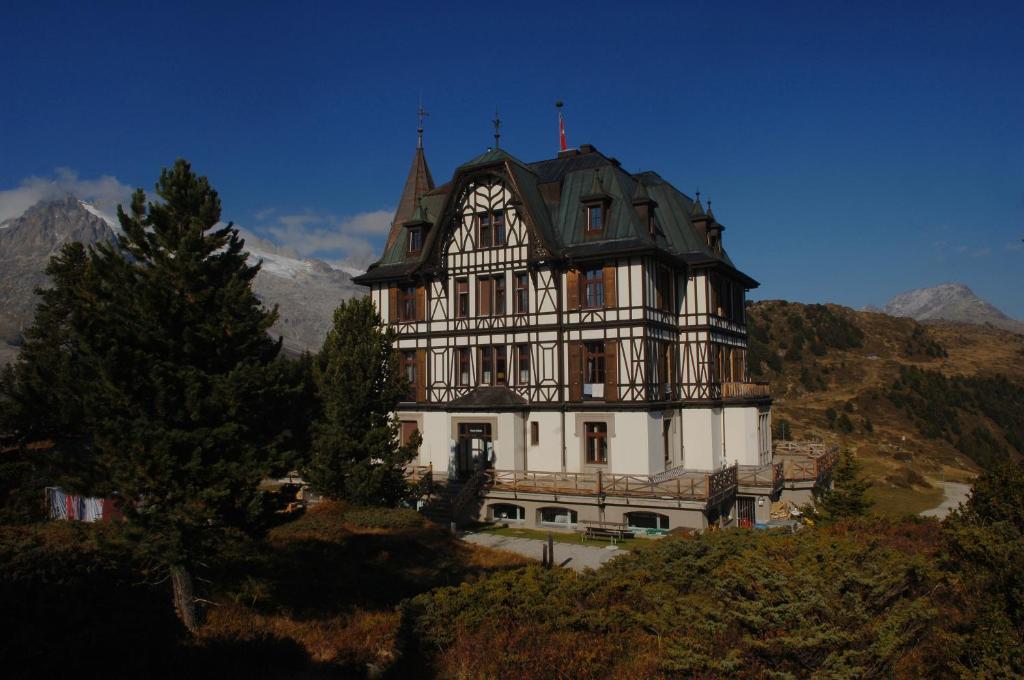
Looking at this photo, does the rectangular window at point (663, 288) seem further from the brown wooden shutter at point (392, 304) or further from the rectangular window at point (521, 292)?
the brown wooden shutter at point (392, 304)

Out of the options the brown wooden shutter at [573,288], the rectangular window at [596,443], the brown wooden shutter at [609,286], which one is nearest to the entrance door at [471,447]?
the rectangular window at [596,443]

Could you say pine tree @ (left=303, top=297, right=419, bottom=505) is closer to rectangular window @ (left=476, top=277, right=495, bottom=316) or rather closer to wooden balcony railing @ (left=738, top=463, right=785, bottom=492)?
rectangular window @ (left=476, top=277, right=495, bottom=316)

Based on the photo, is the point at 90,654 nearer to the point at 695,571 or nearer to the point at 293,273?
the point at 695,571

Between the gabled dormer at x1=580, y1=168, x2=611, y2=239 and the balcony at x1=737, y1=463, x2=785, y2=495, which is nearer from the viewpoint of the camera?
the balcony at x1=737, y1=463, x2=785, y2=495

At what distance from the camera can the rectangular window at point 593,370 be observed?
2761 cm

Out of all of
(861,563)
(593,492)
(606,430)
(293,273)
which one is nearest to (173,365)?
(861,563)

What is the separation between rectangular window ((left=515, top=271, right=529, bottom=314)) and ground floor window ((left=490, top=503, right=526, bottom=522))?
7.99 m

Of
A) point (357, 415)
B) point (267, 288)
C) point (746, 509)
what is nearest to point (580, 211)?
point (357, 415)

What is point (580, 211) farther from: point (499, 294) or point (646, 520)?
point (646, 520)

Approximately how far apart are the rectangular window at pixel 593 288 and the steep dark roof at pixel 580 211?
858 millimetres

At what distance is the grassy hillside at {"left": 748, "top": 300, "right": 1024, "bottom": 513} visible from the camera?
50438 millimetres

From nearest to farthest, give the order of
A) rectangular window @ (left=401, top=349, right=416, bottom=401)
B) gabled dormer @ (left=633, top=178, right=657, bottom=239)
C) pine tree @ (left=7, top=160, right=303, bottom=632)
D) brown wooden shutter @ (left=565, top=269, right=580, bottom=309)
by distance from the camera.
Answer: pine tree @ (left=7, top=160, right=303, bottom=632) < brown wooden shutter @ (left=565, top=269, right=580, bottom=309) < gabled dormer @ (left=633, top=178, right=657, bottom=239) < rectangular window @ (left=401, top=349, right=416, bottom=401)

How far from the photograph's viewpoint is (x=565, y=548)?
23109 millimetres

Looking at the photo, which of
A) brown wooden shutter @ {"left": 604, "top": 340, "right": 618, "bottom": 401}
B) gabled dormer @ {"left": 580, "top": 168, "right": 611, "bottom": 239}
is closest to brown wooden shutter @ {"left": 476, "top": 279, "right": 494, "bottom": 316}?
gabled dormer @ {"left": 580, "top": 168, "right": 611, "bottom": 239}
